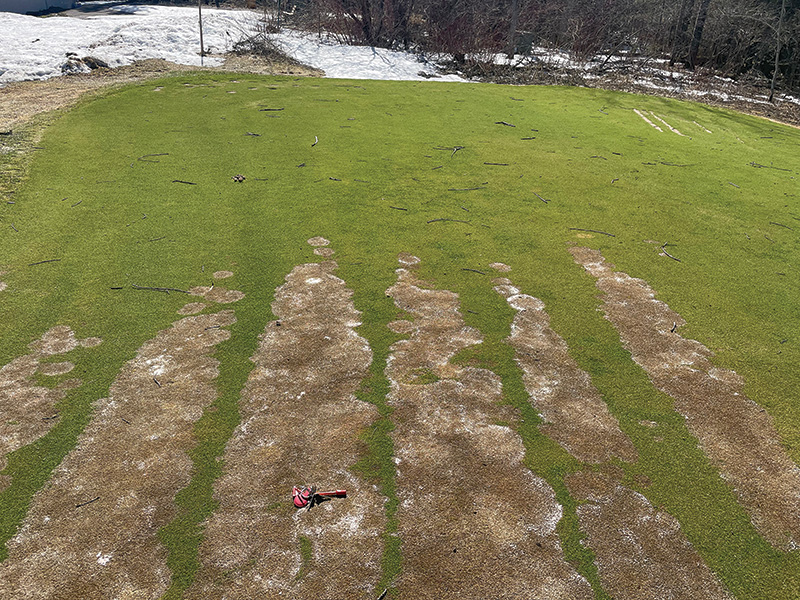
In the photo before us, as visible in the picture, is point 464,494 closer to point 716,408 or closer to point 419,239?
point 716,408

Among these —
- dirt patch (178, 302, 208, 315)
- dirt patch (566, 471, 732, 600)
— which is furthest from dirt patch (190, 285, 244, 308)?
dirt patch (566, 471, 732, 600)

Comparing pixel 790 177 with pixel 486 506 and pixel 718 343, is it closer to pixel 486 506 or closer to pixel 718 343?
pixel 718 343

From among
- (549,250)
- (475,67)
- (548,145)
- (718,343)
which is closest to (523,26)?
(475,67)

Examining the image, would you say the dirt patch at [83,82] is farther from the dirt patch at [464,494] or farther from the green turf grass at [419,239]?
the dirt patch at [464,494]

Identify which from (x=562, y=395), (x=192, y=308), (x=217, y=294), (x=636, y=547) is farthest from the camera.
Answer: (x=217, y=294)

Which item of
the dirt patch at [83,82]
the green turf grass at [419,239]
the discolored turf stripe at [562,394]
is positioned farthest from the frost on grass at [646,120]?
the dirt patch at [83,82]

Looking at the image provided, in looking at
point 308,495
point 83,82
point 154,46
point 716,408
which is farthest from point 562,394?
point 154,46
